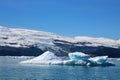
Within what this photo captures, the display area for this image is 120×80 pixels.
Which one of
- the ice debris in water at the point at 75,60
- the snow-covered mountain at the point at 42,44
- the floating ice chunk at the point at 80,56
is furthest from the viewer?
the snow-covered mountain at the point at 42,44

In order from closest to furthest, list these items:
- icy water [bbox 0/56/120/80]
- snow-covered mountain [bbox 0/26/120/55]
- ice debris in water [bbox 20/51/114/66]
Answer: icy water [bbox 0/56/120/80] → ice debris in water [bbox 20/51/114/66] → snow-covered mountain [bbox 0/26/120/55]

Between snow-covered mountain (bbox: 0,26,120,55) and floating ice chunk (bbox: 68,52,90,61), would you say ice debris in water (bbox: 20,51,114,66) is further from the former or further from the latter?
snow-covered mountain (bbox: 0,26,120,55)

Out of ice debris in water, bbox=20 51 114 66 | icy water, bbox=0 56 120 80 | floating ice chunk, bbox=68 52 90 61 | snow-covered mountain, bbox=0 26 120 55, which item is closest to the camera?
icy water, bbox=0 56 120 80

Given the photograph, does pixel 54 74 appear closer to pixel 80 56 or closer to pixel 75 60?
pixel 80 56

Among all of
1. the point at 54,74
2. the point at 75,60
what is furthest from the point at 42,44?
the point at 54,74

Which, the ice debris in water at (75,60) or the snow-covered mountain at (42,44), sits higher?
the snow-covered mountain at (42,44)

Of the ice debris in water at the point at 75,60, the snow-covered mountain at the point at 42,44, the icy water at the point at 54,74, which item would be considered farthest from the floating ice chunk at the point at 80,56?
the snow-covered mountain at the point at 42,44

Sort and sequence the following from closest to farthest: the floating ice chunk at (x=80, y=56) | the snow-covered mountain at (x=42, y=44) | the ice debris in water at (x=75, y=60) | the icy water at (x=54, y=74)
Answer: the icy water at (x=54, y=74), the floating ice chunk at (x=80, y=56), the ice debris in water at (x=75, y=60), the snow-covered mountain at (x=42, y=44)

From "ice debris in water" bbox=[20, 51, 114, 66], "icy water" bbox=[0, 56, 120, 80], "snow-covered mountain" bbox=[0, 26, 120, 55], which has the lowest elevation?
"icy water" bbox=[0, 56, 120, 80]

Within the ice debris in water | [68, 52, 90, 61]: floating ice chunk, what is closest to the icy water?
[68, 52, 90, 61]: floating ice chunk

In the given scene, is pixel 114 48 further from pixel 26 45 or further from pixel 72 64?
pixel 72 64

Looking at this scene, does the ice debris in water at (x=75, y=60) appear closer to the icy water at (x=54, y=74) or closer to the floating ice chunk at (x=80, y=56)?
the floating ice chunk at (x=80, y=56)

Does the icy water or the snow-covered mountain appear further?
the snow-covered mountain

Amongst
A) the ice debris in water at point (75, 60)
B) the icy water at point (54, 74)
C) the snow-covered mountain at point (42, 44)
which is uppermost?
the snow-covered mountain at point (42, 44)
